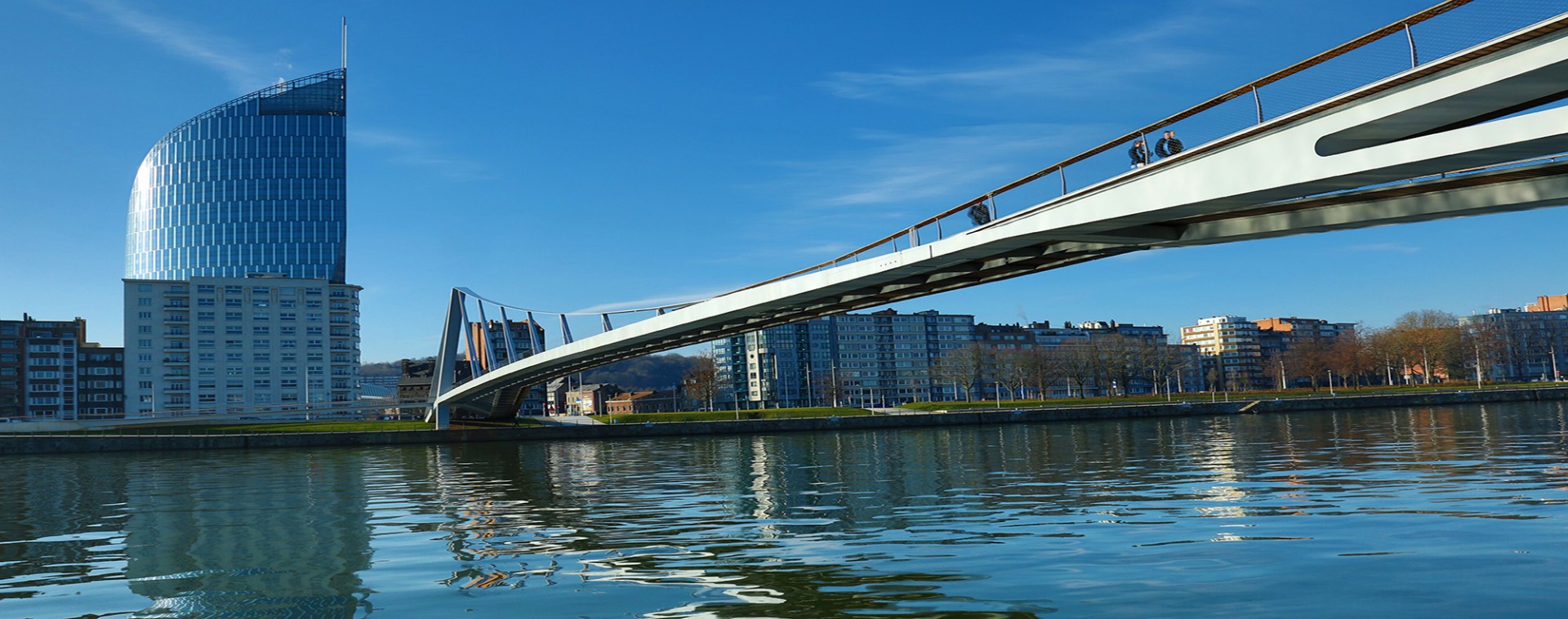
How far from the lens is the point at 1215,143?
48.7 ft

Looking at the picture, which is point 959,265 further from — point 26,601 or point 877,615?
point 26,601

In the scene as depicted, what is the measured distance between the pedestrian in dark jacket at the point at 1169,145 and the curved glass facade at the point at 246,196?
158 metres

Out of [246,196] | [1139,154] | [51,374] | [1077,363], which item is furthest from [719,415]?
[246,196]

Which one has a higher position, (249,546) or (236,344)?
(236,344)

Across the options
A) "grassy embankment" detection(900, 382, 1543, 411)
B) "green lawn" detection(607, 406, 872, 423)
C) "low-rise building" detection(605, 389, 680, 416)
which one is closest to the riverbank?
"grassy embankment" detection(900, 382, 1543, 411)

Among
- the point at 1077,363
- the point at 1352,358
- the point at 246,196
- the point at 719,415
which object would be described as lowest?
the point at 719,415

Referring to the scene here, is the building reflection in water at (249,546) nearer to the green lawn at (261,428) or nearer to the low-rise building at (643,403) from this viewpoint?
the green lawn at (261,428)

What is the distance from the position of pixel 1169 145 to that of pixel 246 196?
550 feet

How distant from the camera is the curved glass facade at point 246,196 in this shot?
158250 millimetres

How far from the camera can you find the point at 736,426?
7506cm

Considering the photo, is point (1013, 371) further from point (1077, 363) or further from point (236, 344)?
point (236, 344)

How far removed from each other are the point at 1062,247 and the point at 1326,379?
15779 centimetres

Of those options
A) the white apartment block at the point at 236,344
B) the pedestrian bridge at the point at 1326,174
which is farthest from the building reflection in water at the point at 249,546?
the white apartment block at the point at 236,344

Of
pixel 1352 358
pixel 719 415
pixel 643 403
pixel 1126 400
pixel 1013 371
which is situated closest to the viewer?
pixel 719 415
